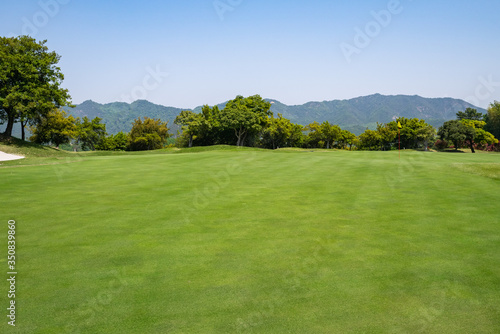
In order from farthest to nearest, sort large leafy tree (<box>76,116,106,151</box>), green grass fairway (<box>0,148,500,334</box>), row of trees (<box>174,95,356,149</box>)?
large leafy tree (<box>76,116,106,151</box>)
row of trees (<box>174,95,356,149</box>)
green grass fairway (<box>0,148,500,334</box>)

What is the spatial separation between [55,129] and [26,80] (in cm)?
2257

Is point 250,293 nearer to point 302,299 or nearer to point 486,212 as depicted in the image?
point 302,299

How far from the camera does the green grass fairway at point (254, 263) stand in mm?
4199

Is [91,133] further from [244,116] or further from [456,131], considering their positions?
[456,131]

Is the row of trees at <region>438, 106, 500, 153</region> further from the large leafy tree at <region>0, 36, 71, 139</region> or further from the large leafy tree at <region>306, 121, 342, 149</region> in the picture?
the large leafy tree at <region>0, 36, 71, 139</region>

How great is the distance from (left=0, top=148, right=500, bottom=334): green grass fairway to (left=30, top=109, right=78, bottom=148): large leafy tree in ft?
193

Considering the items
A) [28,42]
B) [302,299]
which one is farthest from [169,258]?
[28,42]

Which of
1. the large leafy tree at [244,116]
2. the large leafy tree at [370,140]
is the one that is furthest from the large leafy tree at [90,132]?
the large leafy tree at [370,140]

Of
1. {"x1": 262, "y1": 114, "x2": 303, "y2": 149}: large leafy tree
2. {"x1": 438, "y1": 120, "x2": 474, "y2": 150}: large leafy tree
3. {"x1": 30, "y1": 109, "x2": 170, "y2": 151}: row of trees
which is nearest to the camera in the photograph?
{"x1": 30, "y1": 109, "x2": 170, "y2": 151}: row of trees

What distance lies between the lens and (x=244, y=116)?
69.1 m

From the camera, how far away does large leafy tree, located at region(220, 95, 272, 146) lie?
68.9m

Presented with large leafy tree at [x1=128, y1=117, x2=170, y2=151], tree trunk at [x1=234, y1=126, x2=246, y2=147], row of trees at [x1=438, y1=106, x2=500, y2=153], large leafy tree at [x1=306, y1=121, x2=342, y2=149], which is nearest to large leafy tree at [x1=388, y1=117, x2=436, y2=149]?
row of trees at [x1=438, y1=106, x2=500, y2=153]

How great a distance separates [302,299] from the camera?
4.67 m

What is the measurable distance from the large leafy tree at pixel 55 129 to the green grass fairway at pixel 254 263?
59.0 m
